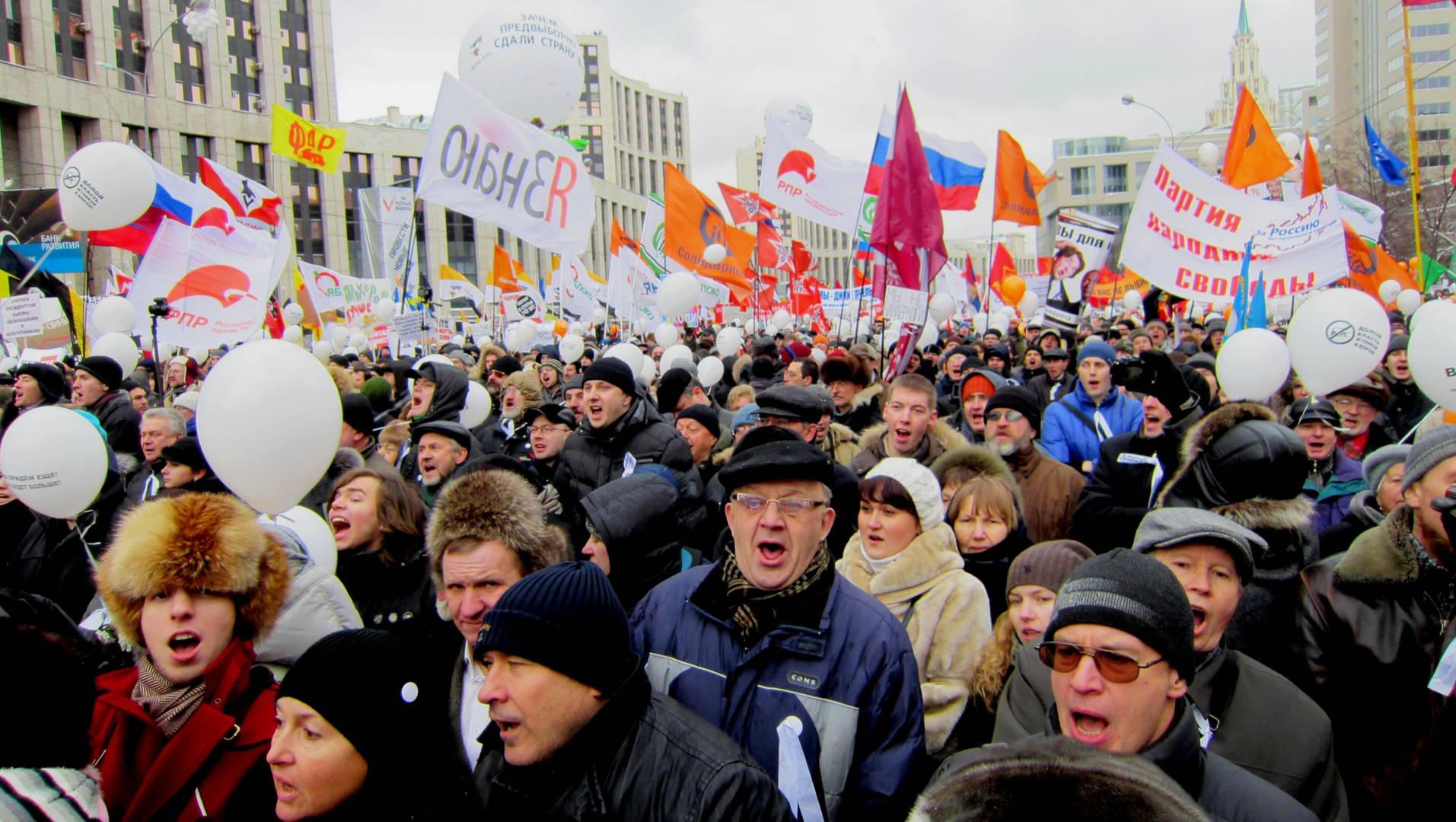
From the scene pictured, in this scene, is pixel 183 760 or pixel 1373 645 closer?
pixel 183 760

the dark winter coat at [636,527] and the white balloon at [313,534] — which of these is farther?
the dark winter coat at [636,527]

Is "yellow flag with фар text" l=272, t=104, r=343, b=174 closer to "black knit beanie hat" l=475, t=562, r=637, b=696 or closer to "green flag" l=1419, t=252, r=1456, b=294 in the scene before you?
"black knit beanie hat" l=475, t=562, r=637, b=696

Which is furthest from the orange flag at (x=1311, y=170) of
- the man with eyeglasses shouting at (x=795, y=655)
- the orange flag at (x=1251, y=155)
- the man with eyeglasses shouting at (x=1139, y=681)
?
the man with eyeglasses shouting at (x=1139, y=681)

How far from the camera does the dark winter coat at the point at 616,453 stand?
185 inches

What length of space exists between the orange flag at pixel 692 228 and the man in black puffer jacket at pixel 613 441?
867cm

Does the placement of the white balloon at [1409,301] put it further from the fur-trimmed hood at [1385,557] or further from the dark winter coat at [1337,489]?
the fur-trimmed hood at [1385,557]

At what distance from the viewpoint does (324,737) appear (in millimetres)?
1997

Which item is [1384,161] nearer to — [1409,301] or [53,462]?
[1409,301]

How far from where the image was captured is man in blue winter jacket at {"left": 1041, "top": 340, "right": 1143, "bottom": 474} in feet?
19.1

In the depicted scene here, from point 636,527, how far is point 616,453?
142cm

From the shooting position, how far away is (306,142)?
1286cm

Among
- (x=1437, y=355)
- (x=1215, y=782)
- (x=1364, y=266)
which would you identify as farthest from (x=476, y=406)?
(x=1364, y=266)

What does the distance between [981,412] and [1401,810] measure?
3.71 m

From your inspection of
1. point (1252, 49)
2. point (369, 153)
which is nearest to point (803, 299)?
point (369, 153)
